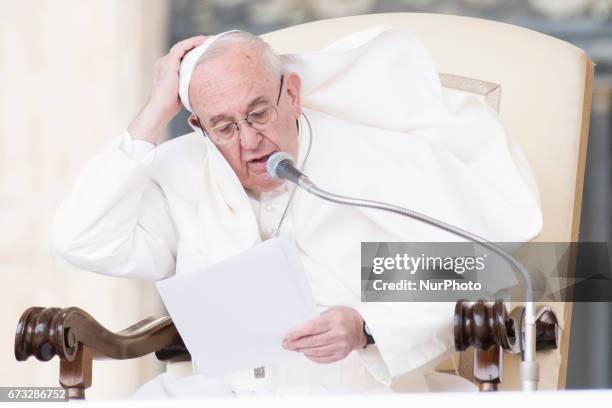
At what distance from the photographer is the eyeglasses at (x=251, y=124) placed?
10.1 feet

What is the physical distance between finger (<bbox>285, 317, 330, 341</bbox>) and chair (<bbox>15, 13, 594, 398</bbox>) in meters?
Answer: 0.46

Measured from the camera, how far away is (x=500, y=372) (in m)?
2.64

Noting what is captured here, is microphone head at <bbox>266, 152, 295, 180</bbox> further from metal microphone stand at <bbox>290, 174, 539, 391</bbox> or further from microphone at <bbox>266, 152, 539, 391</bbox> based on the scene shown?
metal microphone stand at <bbox>290, 174, 539, 391</bbox>

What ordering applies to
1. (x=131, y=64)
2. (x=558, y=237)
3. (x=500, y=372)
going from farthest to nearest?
(x=131, y=64)
(x=558, y=237)
(x=500, y=372)

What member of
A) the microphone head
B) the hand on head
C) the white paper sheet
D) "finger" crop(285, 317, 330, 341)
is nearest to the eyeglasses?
the hand on head

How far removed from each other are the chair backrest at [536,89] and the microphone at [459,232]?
741mm

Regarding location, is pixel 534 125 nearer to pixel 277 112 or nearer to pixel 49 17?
pixel 277 112

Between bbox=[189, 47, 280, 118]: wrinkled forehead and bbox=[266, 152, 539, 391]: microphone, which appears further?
bbox=[189, 47, 280, 118]: wrinkled forehead

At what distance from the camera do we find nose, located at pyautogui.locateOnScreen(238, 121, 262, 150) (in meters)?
3.06

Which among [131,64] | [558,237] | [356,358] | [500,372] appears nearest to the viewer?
[500,372]

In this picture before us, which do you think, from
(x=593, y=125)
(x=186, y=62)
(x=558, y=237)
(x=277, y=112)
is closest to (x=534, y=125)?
(x=558, y=237)

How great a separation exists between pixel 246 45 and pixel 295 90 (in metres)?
0.18

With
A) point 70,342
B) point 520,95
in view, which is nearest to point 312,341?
point 70,342

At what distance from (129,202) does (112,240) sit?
10 centimetres
